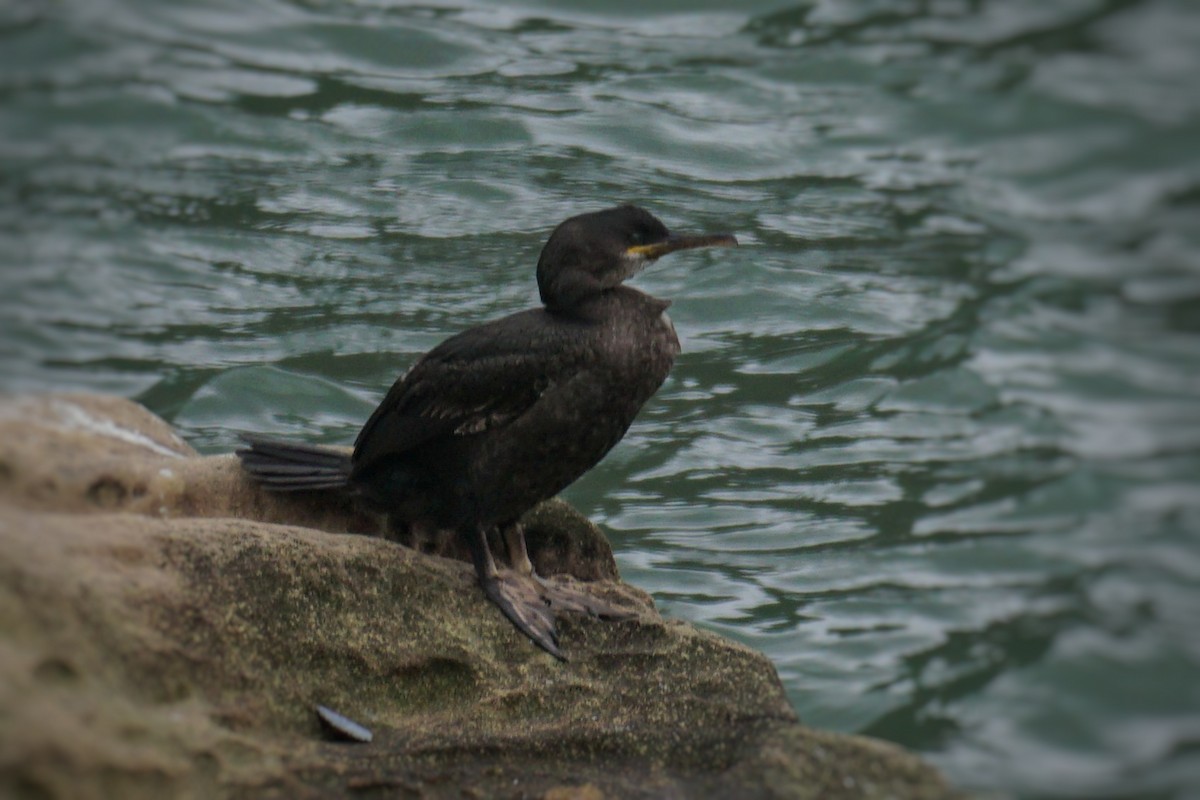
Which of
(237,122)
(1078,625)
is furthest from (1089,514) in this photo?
(237,122)

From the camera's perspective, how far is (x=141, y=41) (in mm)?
7512

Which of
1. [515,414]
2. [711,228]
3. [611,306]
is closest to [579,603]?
[515,414]

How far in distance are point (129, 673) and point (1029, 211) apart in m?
4.60

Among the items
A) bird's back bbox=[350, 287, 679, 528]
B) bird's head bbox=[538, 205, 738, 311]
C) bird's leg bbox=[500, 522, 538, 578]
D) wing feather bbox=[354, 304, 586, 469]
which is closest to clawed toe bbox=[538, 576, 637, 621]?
bird's leg bbox=[500, 522, 538, 578]

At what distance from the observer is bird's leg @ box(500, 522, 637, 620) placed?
3.94 metres

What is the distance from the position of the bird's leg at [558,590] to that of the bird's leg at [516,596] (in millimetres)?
39

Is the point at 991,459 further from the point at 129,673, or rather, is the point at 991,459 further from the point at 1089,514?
the point at 129,673

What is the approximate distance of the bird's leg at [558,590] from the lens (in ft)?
12.9

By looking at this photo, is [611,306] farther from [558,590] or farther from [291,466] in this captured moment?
[291,466]

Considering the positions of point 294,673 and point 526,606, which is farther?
point 526,606

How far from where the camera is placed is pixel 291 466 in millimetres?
4184

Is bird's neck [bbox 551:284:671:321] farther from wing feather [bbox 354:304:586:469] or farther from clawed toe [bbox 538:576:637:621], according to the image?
clawed toe [bbox 538:576:637:621]

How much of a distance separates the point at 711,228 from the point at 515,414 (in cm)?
315

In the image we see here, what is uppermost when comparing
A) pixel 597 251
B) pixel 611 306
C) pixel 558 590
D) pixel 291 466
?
pixel 597 251
